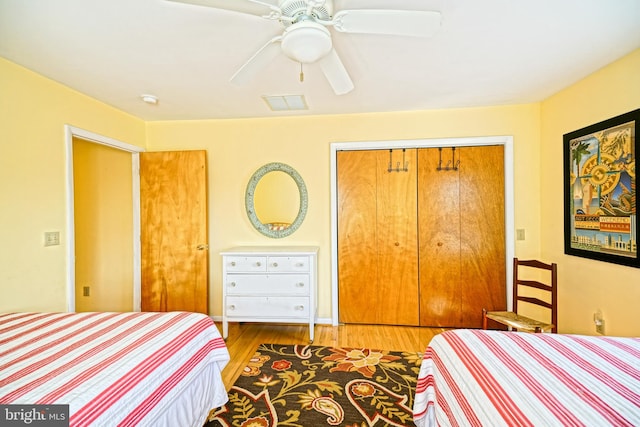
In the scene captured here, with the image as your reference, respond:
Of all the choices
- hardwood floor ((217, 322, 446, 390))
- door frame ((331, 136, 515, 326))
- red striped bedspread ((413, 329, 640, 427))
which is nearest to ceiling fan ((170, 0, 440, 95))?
red striped bedspread ((413, 329, 640, 427))

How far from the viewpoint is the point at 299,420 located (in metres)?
1.64

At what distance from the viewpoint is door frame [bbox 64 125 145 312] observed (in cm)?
223

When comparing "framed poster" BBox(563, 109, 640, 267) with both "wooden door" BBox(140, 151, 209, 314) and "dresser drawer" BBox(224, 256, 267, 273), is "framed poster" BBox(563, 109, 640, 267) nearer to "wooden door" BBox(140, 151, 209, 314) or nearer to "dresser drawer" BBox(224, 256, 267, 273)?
"dresser drawer" BBox(224, 256, 267, 273)

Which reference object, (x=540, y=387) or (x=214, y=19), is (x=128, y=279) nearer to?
(x=214, y=19)

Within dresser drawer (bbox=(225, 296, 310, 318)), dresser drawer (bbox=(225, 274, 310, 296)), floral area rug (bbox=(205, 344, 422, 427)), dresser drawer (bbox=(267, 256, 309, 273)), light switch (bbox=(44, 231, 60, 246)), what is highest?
light switch (bbox=(44, 231, 60, 246))

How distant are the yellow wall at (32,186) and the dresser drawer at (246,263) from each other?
50.4 inches

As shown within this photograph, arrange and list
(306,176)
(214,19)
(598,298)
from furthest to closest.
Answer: (306,176), (598,298), (214,19)

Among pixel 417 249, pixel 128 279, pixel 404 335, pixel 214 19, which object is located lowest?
pixel 404 335

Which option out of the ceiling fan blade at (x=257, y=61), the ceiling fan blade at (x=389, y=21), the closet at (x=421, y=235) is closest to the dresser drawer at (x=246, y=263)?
the closet at (x=421, y=235)

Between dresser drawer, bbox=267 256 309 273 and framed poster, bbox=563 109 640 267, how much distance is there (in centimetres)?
239

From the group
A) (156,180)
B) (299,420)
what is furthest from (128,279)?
(299,420)

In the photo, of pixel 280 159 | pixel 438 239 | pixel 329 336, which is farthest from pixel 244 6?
pixel 329 336

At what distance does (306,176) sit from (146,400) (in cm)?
237

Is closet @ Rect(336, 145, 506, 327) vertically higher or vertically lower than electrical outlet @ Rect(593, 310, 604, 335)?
higher
